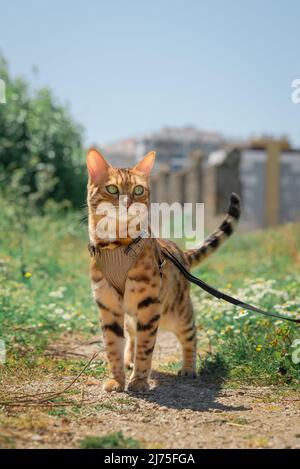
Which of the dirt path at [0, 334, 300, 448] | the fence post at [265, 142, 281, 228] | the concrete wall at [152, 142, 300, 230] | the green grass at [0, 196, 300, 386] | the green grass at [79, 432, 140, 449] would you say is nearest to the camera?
the green grass at [79, 432, 140, 449]

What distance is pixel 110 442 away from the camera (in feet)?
8.91

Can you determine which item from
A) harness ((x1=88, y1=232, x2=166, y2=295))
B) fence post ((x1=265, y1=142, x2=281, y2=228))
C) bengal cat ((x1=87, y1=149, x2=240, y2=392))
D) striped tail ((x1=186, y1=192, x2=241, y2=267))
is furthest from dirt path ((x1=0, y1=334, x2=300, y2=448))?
fence post ((x1=265, y1=142, x2=281, y2=228))

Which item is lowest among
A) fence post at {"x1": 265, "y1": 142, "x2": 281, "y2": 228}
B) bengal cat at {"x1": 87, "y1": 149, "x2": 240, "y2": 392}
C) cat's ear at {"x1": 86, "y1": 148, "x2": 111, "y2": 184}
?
fence post at {"x1": 265, "y1": 142, "x2": 281, "y2": 228}

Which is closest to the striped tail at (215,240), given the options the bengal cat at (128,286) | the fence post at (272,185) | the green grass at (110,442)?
the bengal cat at (128,286)

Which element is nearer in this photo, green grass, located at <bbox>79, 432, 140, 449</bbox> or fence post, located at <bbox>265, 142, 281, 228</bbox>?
green grass, located at <bbox>79, 432, 140, 449</bbox>

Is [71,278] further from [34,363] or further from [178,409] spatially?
[178,409]

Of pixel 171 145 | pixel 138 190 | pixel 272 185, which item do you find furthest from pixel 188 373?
pixel 171 145

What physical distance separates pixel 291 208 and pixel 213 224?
11570mm

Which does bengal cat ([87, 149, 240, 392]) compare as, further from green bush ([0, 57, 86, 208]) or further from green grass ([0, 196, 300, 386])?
green bush ([0, 57, 86, 208])

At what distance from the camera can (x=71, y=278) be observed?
303 inches

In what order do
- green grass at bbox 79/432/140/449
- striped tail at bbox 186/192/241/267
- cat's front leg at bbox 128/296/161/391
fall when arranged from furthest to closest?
striped tail at bbox 186/192/241/267 < cat's front leg at bbox 128/296/161/391 < green grass at bbox 79/432/140/449

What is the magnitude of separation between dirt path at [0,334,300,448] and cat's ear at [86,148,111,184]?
129 cm

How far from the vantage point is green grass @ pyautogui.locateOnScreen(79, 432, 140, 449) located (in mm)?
2678
